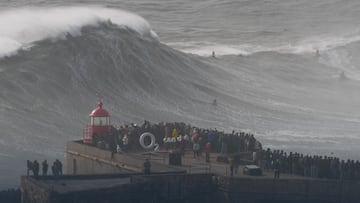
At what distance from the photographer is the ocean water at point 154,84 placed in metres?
36.4

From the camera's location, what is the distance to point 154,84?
43969mm

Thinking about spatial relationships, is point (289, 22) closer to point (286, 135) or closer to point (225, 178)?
point (286, 135)

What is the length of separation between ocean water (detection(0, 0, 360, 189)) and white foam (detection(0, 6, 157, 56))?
2.8 inches

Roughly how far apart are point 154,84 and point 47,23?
6314mm

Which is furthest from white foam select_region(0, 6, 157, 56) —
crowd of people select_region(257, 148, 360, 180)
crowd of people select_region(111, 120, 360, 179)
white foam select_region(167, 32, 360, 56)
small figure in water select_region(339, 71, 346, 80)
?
crowd of people select_region(257, 148, 360, 180)

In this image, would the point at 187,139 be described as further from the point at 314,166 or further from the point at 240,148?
the point at 314,166

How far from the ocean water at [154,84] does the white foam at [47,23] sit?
0.07m

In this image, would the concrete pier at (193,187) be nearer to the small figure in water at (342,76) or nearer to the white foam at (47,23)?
the white foam at (47,23)

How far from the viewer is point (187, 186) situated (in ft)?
78.9

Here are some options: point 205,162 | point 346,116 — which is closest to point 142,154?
point 205,162

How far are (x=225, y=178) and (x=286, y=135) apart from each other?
15.2m

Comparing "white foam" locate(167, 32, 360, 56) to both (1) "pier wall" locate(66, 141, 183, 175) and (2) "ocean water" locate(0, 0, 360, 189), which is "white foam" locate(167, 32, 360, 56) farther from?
(1) "pier wall" locate(66, 141, 183, 175)

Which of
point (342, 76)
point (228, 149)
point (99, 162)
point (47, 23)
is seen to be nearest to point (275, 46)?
point (342, 76)

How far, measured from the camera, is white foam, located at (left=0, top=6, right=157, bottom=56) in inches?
1781
